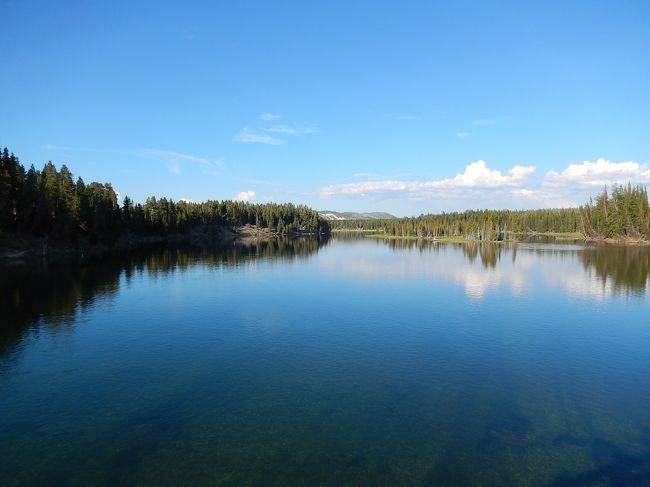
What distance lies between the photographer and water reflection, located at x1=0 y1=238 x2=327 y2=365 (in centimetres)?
4338

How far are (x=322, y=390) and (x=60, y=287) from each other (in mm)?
55689

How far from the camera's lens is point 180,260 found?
109 metres

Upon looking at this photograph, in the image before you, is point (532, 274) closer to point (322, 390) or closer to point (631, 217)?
point (322, 390)

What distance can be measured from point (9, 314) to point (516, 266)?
3988 inches

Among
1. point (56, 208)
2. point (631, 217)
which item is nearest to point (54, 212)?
point (56, 208)

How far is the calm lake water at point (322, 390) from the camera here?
18875 mm

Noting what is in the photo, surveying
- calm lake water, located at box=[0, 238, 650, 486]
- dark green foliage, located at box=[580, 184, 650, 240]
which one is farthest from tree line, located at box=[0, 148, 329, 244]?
dark green foliage, located at box=[580, 184, 650, 240]

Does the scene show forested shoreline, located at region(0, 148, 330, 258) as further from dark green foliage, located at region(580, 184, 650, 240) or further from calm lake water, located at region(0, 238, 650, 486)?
dark green foliage, located at region(580, 184, 650, 240)

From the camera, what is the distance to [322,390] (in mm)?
27078

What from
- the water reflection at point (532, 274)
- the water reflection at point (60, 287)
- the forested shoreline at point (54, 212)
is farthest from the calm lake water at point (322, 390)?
the forested shoreline at point (54, 212)

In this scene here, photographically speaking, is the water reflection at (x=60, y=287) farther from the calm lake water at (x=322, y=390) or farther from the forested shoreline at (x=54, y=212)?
the forested shoreline at (x=54, y=212)

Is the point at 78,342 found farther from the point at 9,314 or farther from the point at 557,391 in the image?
the point at 557,391

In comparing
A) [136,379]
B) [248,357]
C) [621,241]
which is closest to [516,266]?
[248,357]

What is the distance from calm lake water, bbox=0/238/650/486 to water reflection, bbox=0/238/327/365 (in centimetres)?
51
